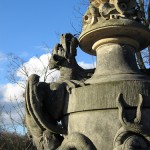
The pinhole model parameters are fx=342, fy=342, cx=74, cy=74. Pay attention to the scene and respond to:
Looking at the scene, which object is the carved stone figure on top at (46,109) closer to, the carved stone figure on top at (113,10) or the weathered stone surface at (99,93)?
the weathered stone surface at (99,93)

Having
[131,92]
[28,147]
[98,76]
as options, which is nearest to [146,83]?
[131,92]

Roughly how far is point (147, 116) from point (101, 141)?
598mm

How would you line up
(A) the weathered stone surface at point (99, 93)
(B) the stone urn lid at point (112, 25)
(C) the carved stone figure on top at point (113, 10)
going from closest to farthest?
1. (A) the weathered stone surface at point (99, 93)
2. (B) the stone urn lid at point (112, 25)
3. (C) the carved stone figure on top at point (113, 10)

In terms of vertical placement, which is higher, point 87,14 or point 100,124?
point 87,14

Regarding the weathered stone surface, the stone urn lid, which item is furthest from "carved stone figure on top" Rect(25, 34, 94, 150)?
the stone urn lid

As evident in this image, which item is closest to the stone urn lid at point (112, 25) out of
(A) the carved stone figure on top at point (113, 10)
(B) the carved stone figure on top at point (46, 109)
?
(A) the carved stone figure on top at point (113, 10)

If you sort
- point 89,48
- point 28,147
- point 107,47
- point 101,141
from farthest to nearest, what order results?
point 28,147 → point 89,48 → point 107,47 → point 101,141

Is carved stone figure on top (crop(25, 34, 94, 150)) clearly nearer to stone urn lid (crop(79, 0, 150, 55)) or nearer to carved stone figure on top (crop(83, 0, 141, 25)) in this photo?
stone urn lid (crop(79, 0, 150, 55))

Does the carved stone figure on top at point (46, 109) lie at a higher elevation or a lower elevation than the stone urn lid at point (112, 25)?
lower

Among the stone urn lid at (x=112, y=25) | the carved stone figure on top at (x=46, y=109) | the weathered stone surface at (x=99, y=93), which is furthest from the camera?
the stone urn lid at (x=112, y=25)

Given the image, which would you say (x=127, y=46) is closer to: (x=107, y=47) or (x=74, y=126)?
(x=107, y=47)

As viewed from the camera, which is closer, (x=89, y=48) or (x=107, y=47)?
(x=107, y=47)

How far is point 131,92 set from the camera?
12.9 ft

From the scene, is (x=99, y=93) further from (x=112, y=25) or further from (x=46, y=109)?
(x=112, y=25)
